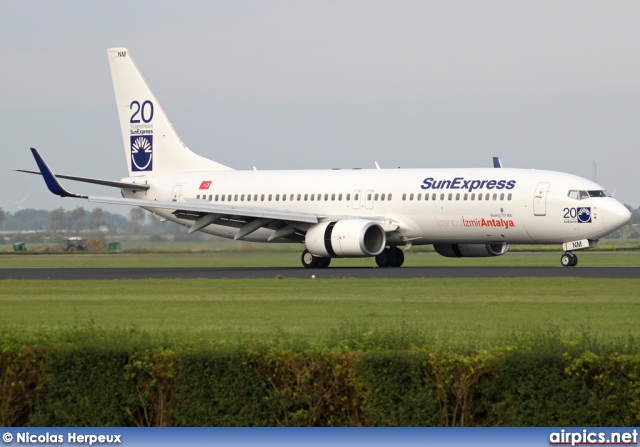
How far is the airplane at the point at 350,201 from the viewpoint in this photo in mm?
43688

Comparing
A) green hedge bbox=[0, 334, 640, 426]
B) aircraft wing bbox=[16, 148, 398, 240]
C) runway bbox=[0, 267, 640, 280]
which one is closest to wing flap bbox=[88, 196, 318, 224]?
aircraft wing bbox=[16, 148, 398, 240]

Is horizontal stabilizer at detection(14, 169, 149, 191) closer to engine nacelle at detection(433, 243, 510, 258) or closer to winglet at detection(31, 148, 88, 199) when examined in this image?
winglet at detection(31, 148, 88, 199)

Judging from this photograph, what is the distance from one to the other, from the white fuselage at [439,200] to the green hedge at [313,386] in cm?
3166

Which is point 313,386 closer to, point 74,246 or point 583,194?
point 583,194

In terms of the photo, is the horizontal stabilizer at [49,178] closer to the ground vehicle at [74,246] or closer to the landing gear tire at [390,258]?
the landing gear tire at [390,258]

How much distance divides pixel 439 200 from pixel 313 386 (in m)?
34.0

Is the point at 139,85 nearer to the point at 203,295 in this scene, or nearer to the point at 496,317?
the point at 203,295

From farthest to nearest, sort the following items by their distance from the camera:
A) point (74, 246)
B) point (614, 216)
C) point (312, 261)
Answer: point (74, 246) < point (312, 261) < point (614, 216)

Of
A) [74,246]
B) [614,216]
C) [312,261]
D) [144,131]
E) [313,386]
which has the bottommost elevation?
[74,246]

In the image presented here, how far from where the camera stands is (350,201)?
48.7 m

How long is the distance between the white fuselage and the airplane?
0.05 metres

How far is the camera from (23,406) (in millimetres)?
12531

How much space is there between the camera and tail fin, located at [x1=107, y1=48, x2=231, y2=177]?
182ft

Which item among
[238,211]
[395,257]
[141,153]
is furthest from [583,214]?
[141,153]
